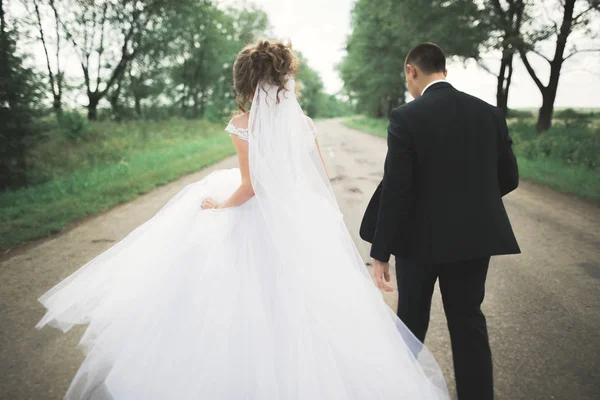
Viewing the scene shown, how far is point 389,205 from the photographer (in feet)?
5.91

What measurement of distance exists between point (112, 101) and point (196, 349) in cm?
2629

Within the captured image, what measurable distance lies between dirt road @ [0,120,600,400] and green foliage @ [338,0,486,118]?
9533mm

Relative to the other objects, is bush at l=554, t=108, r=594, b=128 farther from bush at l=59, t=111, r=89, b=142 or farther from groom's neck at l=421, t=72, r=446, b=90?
bush at l=59, t=111, r=89, b=142

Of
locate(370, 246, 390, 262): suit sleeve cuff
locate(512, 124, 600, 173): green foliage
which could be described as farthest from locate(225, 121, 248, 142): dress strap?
locate(512, 124, 600, 173): green foliage

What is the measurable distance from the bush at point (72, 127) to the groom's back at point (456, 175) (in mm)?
15945

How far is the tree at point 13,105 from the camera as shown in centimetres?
737

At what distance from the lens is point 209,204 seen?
8.25 feet

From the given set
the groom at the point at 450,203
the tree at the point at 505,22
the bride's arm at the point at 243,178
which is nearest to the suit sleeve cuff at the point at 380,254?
the groom at the point at 450,203

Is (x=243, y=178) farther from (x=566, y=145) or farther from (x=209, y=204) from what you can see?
(x=566, y=145)

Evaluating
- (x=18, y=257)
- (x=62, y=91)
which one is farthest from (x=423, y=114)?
(x=62, y=91)

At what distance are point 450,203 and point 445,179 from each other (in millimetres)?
140

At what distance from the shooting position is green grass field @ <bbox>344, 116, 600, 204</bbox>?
7.35m

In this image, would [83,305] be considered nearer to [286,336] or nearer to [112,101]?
[286,336]

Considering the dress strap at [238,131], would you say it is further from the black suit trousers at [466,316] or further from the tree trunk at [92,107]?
the tree trunk at [92,107]
